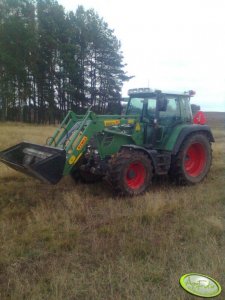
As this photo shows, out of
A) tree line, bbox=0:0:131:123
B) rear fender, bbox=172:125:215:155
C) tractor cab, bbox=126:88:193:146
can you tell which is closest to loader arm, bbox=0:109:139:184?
tractor cab, bbox=126:88:193:146

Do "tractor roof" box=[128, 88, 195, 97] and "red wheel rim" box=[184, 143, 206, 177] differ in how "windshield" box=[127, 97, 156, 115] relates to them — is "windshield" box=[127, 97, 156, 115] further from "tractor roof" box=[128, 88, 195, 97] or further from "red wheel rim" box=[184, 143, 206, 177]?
"red wheel rim" box=[184, 143, 206, 177]

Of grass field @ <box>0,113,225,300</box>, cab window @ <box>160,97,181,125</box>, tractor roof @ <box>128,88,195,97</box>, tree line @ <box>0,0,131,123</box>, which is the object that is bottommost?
grass field @ <box>0,113,225,300</box>

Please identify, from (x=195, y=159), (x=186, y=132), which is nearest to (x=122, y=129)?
(x=186, y=132)

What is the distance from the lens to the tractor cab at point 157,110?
7375mm

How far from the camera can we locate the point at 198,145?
8227 mm

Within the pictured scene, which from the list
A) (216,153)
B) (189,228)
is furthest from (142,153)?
(216,153)

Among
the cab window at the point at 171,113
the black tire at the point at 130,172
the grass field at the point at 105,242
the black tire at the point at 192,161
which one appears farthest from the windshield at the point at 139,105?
the grass field at the point at 105,242

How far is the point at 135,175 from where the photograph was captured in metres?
6.81

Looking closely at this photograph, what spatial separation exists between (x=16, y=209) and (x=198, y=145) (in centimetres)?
453

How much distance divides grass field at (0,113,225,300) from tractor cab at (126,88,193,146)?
1.34 metres

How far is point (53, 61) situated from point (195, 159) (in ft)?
85.9

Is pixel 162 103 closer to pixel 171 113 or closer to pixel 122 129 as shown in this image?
pixel 171 113

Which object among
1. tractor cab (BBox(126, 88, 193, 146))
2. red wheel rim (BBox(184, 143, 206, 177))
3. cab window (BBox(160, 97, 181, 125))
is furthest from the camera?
red wheel rim (BBox(184, 143, 206, 177))

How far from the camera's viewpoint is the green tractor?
6.32m
